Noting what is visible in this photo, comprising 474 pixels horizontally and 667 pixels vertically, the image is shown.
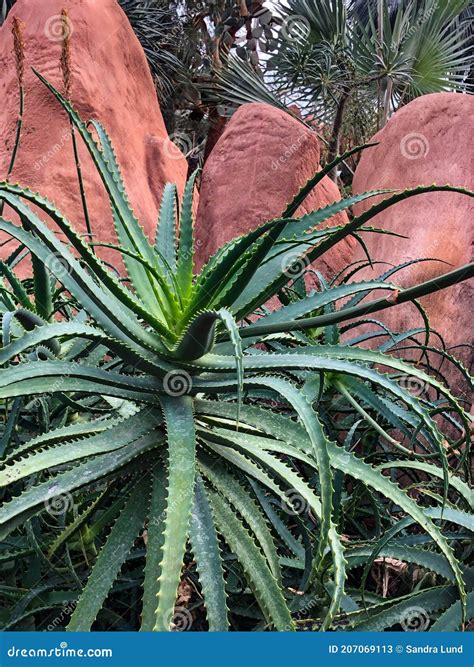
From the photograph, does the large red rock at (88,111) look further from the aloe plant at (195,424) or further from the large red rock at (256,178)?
the aloe plant at (195,424)

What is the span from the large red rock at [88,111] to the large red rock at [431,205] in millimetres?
1511

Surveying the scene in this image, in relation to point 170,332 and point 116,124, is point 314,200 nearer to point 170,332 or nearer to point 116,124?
point 116,124

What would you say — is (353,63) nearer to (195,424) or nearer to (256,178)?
(256,178)

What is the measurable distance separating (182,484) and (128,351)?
0.26m

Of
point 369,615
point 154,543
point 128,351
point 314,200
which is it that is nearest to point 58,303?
point 128,351

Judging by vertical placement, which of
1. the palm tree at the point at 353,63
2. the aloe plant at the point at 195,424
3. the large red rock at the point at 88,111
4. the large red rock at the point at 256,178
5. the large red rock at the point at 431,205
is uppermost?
the palm tree at the point at 353,63

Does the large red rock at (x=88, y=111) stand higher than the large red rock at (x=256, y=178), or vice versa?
the large red rock at (x=88, y=111)

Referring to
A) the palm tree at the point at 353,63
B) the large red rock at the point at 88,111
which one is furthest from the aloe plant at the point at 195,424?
the palm tree at the point at 353,63

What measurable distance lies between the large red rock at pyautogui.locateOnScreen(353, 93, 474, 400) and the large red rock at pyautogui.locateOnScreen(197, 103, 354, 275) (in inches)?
15.4

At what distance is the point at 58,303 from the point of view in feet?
5.27

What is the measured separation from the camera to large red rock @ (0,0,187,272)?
13.8ft

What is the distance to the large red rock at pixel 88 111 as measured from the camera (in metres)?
4.21

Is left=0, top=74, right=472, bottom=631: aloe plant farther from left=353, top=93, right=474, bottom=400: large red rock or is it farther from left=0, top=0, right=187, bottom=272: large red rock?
left=0, top=0, right=187, bottom=272: large red rock

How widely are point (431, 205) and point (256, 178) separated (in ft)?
4.20
